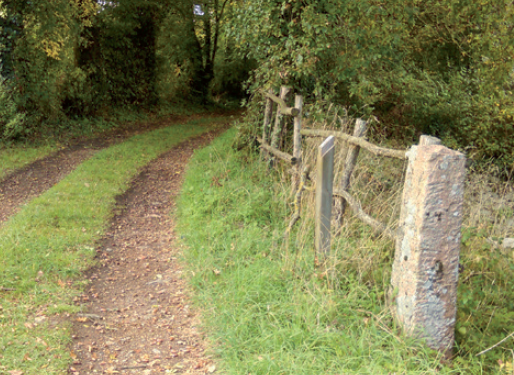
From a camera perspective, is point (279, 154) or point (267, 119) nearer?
point (279, 154)

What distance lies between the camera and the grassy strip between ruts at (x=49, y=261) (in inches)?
175

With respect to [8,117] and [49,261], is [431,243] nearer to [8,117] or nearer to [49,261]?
[49,261]

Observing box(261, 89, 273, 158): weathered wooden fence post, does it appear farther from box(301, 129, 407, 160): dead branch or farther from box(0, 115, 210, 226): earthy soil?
box(0, 115, 210, 226): earthy soil

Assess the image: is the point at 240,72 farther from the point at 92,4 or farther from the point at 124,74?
the point at 92,4

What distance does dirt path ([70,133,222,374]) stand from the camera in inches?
176

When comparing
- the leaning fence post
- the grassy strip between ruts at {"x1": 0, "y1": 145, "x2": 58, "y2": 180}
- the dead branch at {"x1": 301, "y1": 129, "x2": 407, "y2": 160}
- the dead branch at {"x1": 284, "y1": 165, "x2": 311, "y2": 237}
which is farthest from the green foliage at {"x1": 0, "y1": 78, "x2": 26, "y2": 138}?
the leaning fence post

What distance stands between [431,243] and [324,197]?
1.48 metres

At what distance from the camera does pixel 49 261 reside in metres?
6.05

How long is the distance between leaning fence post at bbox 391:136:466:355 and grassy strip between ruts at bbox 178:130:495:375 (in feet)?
0.66

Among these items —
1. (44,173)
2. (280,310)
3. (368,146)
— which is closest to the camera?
(280,310)

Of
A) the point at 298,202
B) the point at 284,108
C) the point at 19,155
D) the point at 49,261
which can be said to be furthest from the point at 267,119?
the point at 19,155

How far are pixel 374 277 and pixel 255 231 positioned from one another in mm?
2080

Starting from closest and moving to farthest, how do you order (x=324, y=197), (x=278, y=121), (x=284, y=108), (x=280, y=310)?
(x=280, y=310) → (x=324, y=197) → (x=284, y=108) → (x=278, y=121)

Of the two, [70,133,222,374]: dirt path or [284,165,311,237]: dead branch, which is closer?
[70,133,222,374]: dirt path
